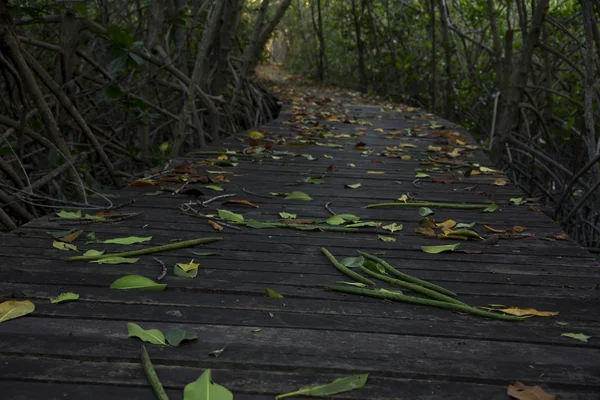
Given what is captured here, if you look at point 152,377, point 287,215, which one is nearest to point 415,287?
point 152,377

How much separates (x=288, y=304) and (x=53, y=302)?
0.53 meters

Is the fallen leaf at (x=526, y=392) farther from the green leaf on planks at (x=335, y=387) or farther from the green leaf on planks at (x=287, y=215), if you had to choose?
the green leaf on planks at (x=287, y=215)

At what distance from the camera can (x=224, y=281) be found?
1.75m

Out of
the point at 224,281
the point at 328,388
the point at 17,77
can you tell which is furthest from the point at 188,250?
the point at 17,77

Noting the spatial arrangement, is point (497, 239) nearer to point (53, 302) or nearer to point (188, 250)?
point (188, 250)

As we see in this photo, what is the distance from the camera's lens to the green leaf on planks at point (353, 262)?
189 centimetres

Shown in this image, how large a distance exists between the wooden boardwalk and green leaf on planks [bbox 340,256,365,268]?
0.05 metres

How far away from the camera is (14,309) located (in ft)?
4.86

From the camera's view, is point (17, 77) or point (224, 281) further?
point (17, 77)

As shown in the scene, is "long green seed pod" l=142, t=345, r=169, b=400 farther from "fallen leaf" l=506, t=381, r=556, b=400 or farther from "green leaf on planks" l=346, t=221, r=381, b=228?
"green leaf on planks" l=346, t=221, r=381, b=228

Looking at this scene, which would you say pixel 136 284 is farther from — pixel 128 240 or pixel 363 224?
pixel 363 224

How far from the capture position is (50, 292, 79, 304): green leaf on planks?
1544mm

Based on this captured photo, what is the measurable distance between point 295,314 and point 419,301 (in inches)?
12.0

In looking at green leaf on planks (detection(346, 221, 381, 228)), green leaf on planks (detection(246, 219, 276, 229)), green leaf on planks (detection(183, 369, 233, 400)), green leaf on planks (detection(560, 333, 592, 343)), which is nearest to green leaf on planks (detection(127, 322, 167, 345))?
green leaf on planks (detection(183, 369, 233, 400))
